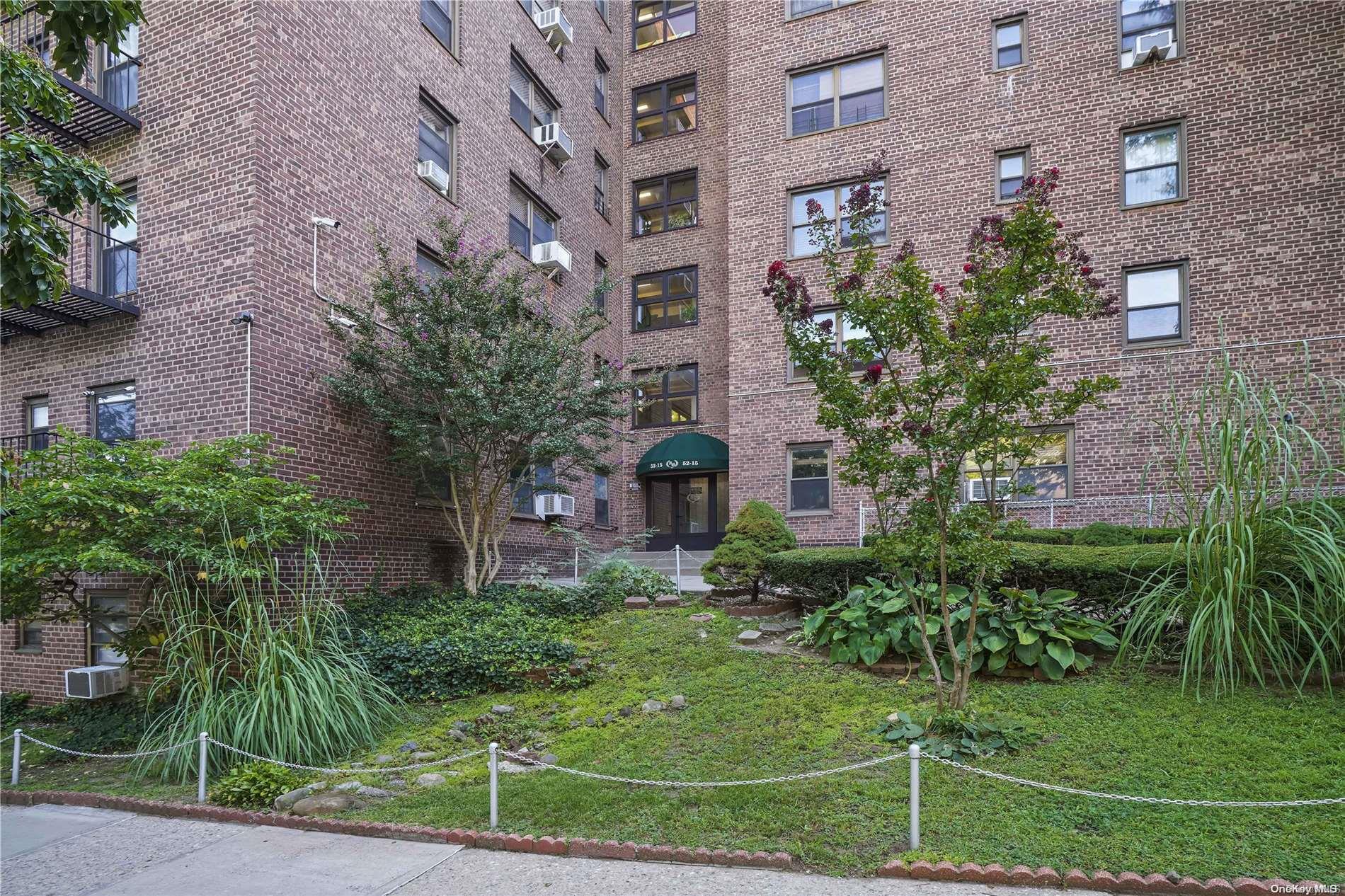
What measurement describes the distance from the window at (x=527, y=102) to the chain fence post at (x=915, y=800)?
15.5 meters

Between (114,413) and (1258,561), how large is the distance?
14.0 m

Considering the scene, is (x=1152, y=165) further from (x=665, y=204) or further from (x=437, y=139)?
(x=437, y=139)

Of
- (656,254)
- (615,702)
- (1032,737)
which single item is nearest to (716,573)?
(615,702)

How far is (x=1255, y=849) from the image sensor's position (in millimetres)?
4414

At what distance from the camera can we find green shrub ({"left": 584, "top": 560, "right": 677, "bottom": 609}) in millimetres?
11398

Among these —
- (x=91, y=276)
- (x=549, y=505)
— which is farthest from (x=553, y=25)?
(x=91, y=276)

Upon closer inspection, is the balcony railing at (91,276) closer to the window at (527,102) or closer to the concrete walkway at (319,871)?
the concrete walkway at (319,871)

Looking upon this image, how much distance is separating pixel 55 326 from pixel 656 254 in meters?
13.9

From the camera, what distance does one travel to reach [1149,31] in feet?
48.5

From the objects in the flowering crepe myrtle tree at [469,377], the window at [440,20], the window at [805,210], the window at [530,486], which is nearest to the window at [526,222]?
the window at [440,20]

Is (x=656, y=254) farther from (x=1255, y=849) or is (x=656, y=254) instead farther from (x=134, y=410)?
(x=1255, y=849)

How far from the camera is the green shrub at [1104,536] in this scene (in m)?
11.3

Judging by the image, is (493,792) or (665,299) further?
(665,299)

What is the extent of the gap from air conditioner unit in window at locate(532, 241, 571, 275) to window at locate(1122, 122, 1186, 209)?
11.4 meters
